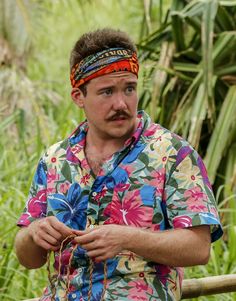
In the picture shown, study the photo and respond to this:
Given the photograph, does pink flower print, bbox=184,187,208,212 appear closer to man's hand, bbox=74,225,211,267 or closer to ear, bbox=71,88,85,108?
man's hand, bbox=74,225,211,267

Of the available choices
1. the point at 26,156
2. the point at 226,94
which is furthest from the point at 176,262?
the point at 226,94

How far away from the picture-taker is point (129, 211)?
2.71 meters

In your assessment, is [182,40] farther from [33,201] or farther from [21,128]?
[33,201]

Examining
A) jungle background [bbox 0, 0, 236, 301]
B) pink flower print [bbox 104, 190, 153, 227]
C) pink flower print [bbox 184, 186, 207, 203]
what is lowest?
pink flower print [bbox 104, 190, 153, 227]

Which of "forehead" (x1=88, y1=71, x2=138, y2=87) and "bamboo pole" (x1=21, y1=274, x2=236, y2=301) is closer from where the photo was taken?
"forehead" (x1=88, y1=71, x2=138, y2=87)

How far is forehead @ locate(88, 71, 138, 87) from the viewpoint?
278cm

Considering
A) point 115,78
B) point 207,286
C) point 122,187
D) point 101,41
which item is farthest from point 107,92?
point 207,286

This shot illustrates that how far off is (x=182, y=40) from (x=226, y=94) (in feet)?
1.63

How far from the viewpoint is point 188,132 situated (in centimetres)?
623

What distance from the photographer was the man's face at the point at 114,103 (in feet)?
9.06

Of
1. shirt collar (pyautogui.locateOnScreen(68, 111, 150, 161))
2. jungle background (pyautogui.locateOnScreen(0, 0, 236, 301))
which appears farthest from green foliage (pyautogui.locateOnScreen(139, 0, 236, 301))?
shirt collar (pyautogui.locateOnScreen(68, 111, 150, 161))

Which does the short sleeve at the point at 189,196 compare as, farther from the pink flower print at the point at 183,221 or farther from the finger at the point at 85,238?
the finger at the point at 85,238

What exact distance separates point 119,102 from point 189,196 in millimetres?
356

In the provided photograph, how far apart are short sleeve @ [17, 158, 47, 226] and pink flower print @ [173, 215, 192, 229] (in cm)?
46
